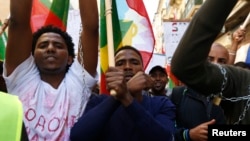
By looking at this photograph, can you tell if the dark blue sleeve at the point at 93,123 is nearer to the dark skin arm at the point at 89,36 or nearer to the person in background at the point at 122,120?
the person in background at the point at 122,120

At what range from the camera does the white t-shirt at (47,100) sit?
2432 mm

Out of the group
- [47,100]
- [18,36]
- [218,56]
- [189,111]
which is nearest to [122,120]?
[47,100]

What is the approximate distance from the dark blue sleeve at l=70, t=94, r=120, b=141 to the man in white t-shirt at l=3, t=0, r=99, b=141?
0.46 feet

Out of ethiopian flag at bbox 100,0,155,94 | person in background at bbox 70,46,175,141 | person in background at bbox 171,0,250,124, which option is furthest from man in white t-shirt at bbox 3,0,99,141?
person in background at bbox 171,0,250,124

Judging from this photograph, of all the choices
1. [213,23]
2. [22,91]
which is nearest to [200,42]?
[213,23]

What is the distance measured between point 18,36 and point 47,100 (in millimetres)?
385

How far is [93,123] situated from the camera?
2322mm

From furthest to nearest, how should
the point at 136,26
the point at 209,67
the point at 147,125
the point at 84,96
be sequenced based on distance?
the point at 136,26, the point at 84,96, the point at 147,125, the point at 209,67

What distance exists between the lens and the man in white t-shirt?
2447 millimetres

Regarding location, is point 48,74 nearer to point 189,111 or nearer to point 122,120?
point 122,120

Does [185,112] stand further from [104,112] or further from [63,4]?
[63,4]

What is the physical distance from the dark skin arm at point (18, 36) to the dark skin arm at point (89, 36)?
0.32m

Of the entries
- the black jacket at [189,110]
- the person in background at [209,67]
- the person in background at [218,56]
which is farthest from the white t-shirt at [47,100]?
the person in background at [218,56]

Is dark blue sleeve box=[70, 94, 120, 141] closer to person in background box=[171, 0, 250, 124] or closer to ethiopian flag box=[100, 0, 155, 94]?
person in background box=[171, 0, 250, 124]
